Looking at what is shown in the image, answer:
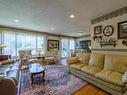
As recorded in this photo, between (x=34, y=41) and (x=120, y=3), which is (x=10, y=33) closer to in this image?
(x=34, y=41)

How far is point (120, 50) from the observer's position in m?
3.12

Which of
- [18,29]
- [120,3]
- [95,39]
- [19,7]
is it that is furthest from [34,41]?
[120,3]

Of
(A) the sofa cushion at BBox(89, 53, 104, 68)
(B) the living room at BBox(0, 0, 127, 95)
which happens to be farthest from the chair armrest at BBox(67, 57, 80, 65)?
(A) the sofa cushion at BBox(89, 53, 104, 68)

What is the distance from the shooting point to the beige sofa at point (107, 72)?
2188 mm

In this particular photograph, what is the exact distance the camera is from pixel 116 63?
2.81m

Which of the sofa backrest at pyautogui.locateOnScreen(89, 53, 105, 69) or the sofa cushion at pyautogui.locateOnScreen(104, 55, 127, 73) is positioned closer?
the sofa cushion at pyautogui.locateOnScreen(104, 55, 127, 73)

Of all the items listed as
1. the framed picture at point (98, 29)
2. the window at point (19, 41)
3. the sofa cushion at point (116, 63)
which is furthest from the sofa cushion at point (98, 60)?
the window at point (19, 41)

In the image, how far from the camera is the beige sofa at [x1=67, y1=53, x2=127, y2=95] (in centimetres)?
219

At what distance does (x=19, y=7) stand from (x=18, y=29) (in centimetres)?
316

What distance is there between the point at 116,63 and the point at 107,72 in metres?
0.41

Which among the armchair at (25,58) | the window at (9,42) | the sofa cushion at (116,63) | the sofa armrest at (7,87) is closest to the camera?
the sofa armrest at (7,87)

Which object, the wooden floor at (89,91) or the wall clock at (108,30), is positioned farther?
the wall clock at (108,30)

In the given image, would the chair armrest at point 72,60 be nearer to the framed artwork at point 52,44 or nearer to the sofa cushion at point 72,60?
the sofa cushion at point 72,60

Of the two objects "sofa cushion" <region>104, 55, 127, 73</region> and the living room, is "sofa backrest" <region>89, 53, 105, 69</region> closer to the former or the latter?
the living room
